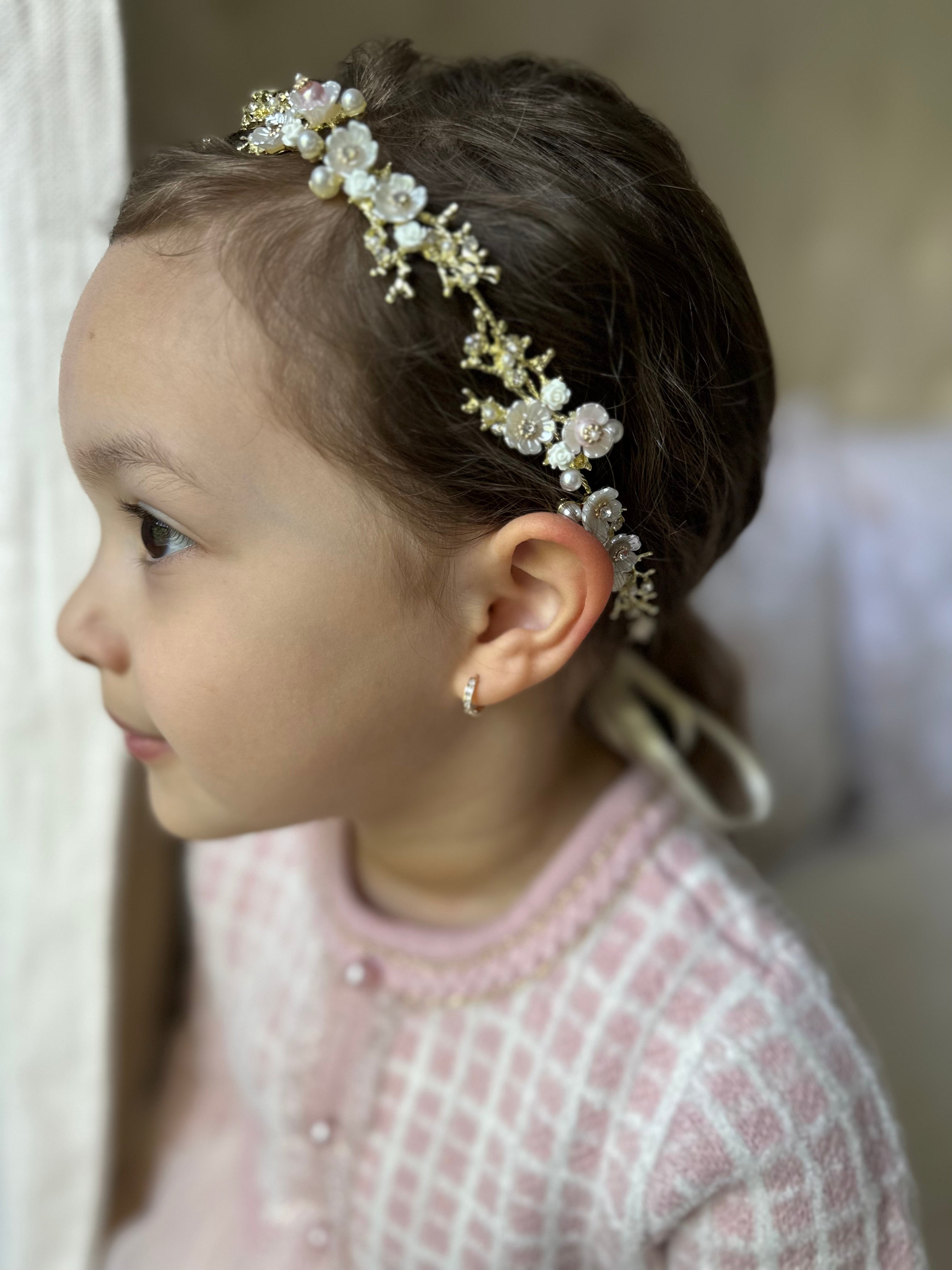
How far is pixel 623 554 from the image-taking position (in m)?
0.66

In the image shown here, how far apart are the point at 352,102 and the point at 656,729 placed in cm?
54

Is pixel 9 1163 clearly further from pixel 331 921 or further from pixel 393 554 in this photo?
pixel 393 554

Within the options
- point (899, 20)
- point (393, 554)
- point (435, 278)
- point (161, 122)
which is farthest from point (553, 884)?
point (899, 20)

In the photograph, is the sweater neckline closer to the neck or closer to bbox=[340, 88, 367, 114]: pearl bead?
the neck

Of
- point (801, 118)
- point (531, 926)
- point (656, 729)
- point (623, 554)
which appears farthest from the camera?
point (801, 118)

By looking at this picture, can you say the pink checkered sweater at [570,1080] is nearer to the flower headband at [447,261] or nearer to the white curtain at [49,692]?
the white curtain at [49,692]

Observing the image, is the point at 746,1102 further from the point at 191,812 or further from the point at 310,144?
the point at 310,144

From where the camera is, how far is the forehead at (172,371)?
57 cm

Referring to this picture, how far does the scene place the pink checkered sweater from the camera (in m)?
0.68

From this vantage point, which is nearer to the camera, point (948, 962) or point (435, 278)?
point (435, 278)

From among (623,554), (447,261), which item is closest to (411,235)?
(447,261)

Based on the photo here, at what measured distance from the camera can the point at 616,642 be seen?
2.56 ft

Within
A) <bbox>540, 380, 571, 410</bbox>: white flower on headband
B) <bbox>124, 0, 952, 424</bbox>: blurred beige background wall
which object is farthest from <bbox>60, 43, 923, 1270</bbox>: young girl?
<bbox>124, 0, 952, 424</bbox>: blurred beige background wall

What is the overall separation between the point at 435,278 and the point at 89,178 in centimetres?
32
